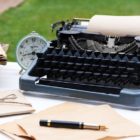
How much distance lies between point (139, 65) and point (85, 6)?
8.46 feet

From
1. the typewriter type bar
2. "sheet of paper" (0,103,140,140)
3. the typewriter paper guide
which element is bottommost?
"sheet of paper" (0,103,140,140)

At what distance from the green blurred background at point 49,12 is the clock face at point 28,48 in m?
1.49

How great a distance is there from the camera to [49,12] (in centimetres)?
342

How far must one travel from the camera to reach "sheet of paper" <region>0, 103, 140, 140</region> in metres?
0.85

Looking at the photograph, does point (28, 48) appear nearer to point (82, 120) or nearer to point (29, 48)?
point (29, 48)

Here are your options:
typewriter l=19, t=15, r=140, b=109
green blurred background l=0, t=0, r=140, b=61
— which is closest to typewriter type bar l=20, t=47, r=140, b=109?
typewriter l=19, t=15, r=140, b=109

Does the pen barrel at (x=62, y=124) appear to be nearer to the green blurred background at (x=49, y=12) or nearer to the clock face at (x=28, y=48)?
the clock face at (x=28, y=48)

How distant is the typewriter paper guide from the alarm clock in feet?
0.43

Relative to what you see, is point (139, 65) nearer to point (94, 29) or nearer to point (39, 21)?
point (94, 29)

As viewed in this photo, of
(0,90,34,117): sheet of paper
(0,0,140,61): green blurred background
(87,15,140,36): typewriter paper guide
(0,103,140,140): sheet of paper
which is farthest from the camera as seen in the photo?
(0,0,140,61): green blurred background

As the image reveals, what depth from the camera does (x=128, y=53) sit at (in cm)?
108

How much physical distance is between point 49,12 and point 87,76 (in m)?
2.44

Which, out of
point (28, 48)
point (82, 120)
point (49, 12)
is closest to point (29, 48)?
point (28, 48)

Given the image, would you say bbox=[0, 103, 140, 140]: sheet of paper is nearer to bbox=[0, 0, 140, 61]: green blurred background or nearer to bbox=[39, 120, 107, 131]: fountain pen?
bbox=[39, 120, 107, 131]: fountain pen
